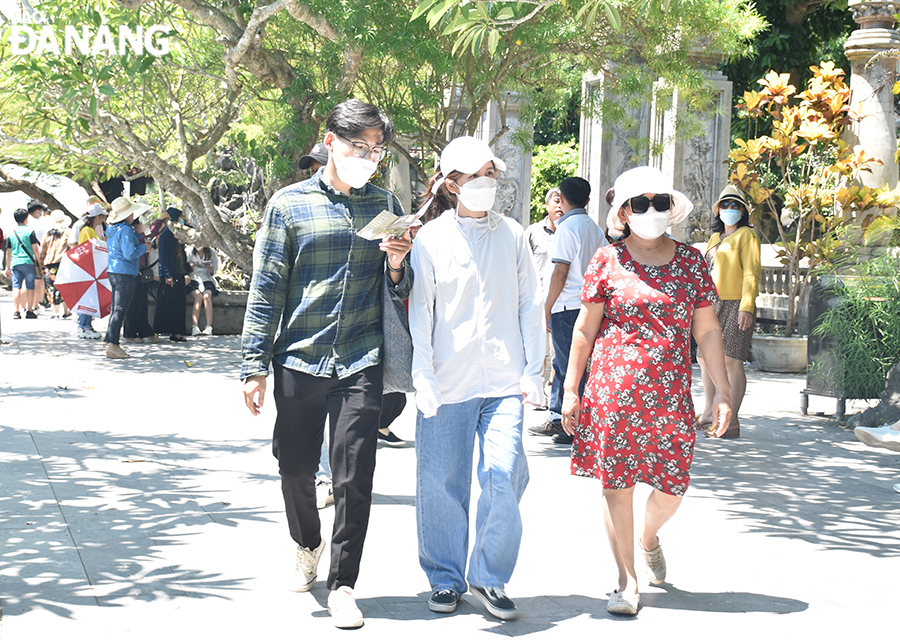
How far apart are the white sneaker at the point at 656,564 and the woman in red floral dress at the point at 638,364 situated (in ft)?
0.84

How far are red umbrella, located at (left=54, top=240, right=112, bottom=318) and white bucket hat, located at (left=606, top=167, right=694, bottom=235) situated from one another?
35.8 feet

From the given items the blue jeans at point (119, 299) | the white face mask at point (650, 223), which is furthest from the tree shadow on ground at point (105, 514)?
the blue jeans at point (119, 299)

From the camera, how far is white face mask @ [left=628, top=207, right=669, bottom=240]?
4.23 metres

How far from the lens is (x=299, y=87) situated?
11.5 m

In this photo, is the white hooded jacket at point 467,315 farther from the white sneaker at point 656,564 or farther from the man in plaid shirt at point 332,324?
the white sneaker at point 656,564

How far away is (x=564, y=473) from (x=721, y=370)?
258cm

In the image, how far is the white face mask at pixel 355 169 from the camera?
403 cm

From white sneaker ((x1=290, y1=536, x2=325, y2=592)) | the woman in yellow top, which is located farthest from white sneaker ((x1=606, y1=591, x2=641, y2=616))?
the woman in yellow top

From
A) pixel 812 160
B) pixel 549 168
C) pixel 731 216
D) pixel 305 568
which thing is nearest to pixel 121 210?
pixel 731 216

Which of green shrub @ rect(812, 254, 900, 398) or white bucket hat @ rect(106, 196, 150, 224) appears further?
white bucket hat @ rect(106, 196, 150, 224)

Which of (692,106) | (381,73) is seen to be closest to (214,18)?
(381,73)

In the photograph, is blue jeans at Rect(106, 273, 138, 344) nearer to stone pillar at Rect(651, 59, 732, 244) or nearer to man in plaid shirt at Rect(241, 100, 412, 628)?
stone pillar at Rect(651, 59, 732, 244)

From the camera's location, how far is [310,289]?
4.06 meters

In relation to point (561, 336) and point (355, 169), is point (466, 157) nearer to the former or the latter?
point (355, 169)
